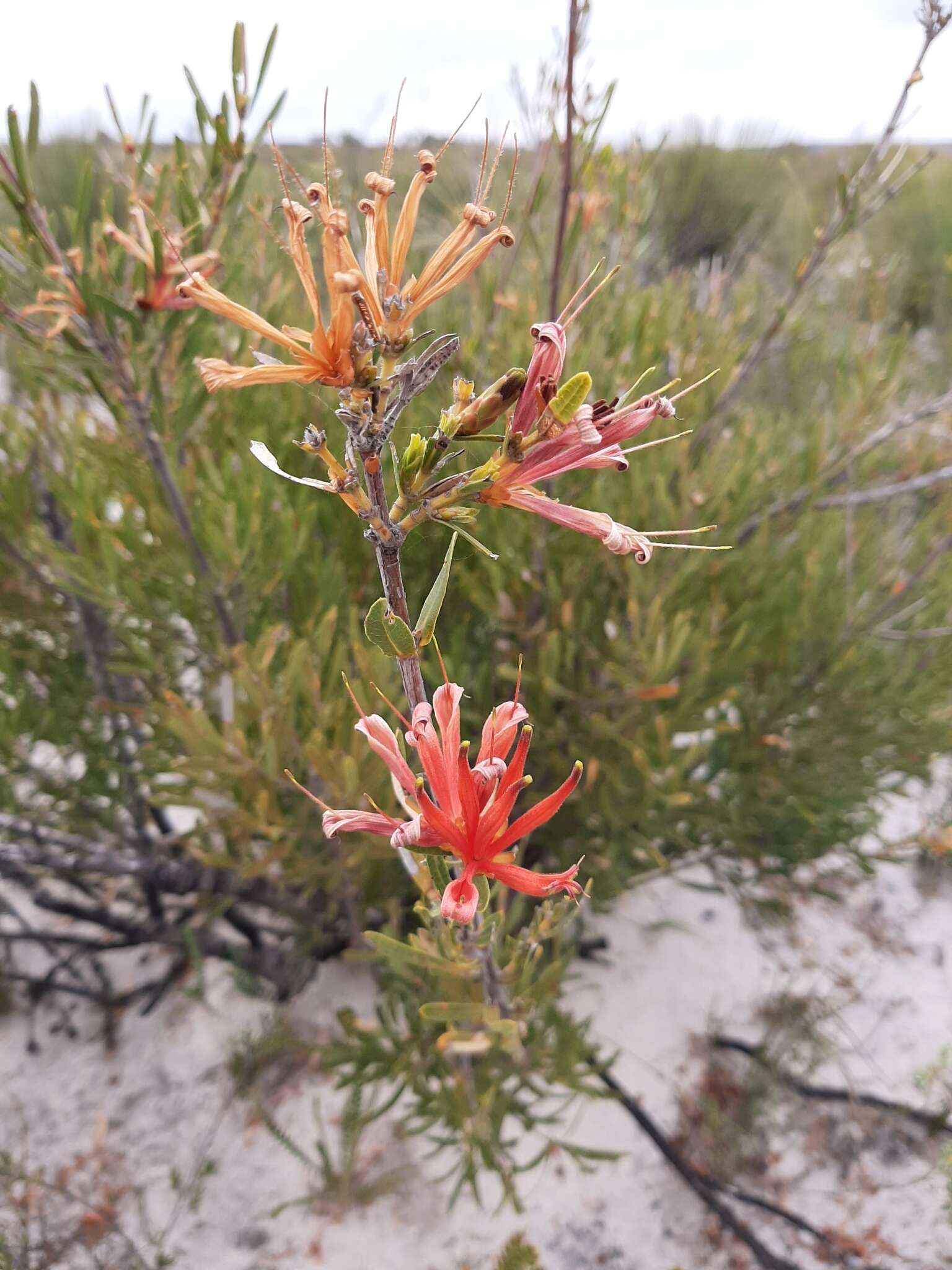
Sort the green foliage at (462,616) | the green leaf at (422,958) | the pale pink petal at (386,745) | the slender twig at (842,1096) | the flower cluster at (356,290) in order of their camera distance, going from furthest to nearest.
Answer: the slender twig at (842,1096)
the green foliage at (462,616)
the green leaf at (422,958)
the pale pink petal at (386,745)
the flower cluster at (356,290)

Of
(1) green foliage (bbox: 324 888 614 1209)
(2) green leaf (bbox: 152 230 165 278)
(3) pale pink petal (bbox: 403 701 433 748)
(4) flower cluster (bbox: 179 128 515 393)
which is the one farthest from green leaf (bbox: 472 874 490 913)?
(2) green leaf (bbox: 152 230 165 278)

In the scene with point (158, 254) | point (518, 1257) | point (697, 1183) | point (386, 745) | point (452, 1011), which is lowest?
point (697, 1183)

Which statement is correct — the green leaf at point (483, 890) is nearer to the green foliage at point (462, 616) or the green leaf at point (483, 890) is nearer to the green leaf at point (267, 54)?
the green foliage at point (462, 616)

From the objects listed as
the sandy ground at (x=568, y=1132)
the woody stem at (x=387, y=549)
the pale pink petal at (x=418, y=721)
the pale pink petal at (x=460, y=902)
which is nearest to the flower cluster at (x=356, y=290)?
the woody stem at (x=387, y=549)

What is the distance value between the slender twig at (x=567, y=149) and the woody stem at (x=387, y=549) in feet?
2.03

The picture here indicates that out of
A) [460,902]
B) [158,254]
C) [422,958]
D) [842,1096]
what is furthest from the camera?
[842,1096]

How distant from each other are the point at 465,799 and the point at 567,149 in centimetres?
79

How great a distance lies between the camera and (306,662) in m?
1.03

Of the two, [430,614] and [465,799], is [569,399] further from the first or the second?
[465,799]

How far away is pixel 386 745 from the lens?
505mm

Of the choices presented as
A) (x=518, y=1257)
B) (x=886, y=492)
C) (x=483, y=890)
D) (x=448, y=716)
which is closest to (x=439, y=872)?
(x=483, y=890)

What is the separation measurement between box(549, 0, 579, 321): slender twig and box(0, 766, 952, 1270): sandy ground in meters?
1.30

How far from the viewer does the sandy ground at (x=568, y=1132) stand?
1.48 m

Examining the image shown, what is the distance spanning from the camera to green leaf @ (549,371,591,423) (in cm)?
40
